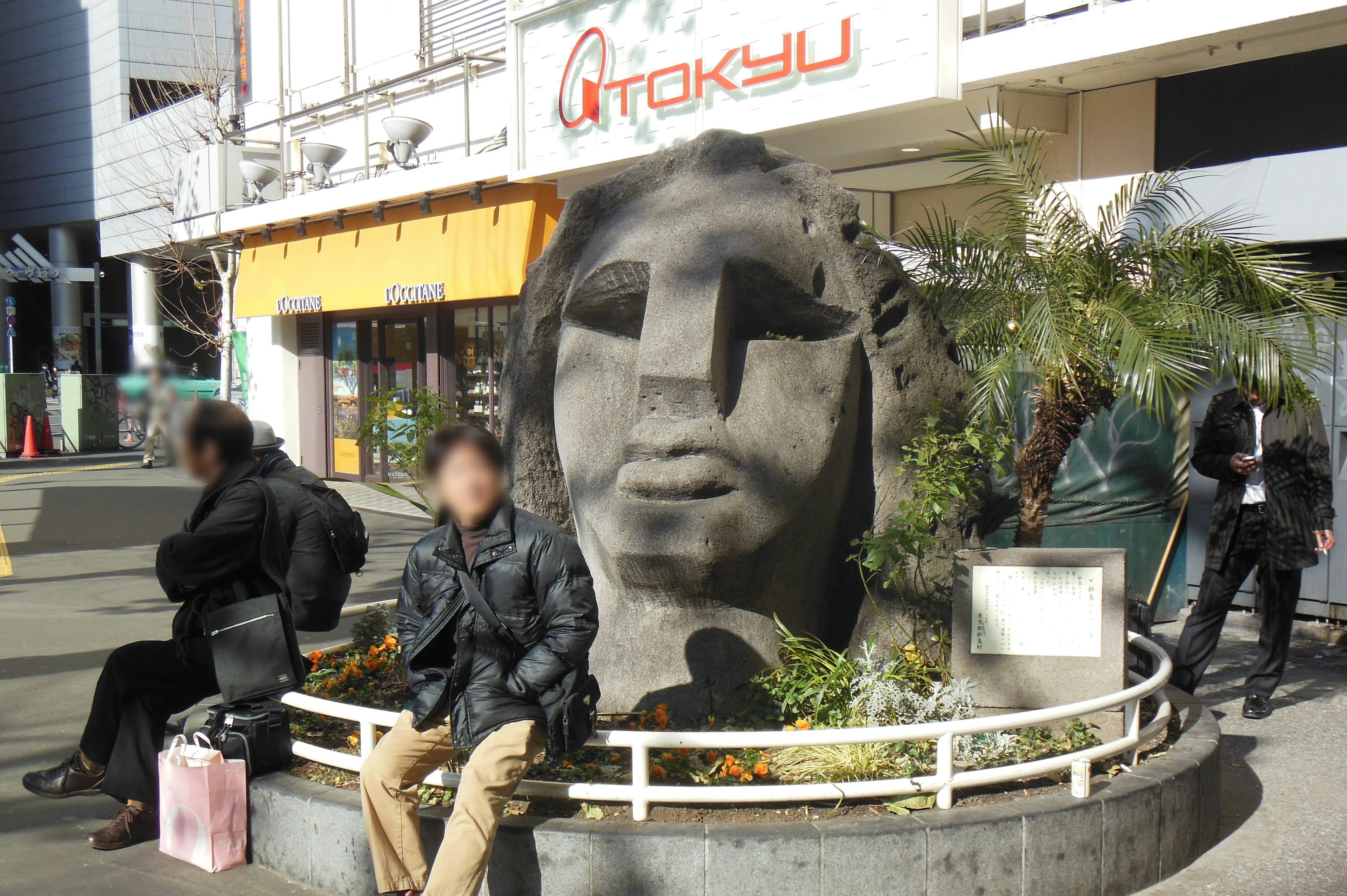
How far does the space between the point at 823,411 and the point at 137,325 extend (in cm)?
2717

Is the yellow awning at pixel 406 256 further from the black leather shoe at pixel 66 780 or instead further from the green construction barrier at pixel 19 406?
the black leather shoe at pixel 66 780

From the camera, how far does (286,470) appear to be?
5.34 m

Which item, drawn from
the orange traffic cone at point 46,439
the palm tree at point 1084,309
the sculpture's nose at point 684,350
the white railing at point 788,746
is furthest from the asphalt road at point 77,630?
the orange traffic cone at point 46,439

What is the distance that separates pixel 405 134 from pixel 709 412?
12.0 metres

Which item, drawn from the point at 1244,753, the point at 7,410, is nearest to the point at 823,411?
the point at 1244,753

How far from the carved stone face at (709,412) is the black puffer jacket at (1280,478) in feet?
7.47

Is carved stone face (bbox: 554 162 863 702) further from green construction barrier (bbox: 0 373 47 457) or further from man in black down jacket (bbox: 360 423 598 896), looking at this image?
green construction barrier (bbox: 0 373 47 457)

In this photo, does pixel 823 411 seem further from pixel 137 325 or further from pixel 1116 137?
pixel 137 325

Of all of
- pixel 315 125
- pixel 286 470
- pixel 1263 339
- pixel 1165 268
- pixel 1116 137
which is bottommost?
pixel 286 470

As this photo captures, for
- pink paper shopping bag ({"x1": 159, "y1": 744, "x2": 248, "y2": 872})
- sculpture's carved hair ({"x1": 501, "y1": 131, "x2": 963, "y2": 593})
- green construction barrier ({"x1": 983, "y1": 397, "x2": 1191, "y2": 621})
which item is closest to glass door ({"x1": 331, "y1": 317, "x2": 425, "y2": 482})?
green construction barrier ({"x1": 983, "y1": 397, "x2": 1191, "y2": 621})

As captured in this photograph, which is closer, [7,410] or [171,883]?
[171,883]

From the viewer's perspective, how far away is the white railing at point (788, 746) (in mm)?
3959

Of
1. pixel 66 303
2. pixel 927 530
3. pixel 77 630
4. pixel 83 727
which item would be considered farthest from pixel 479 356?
pixel 66 303

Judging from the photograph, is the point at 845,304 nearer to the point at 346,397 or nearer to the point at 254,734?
the point at 254,734
